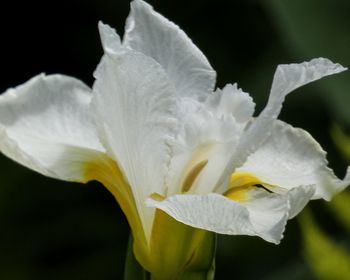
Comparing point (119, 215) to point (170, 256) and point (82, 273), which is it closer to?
point (82, 273)

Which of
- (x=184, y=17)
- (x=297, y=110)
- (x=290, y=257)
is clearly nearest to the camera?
(x=290, y=257)

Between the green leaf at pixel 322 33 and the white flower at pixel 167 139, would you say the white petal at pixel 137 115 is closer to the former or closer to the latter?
the white flower at pixel 167 139

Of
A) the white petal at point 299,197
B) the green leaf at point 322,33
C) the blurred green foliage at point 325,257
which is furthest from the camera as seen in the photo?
the green leaf at point 322,33

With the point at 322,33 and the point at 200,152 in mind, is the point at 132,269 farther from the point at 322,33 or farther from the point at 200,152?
the point at 322,33

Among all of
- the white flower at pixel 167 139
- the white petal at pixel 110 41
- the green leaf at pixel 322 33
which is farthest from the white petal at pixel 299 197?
the green leaf at pixel 322 33

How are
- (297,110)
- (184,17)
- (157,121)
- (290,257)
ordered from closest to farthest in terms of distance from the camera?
(157,121) → (290,257) → (297,110) → (184,17)

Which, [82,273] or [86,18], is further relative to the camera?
[86,18]

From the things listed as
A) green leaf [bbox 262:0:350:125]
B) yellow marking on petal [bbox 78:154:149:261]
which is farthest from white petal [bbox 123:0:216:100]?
green leaf [bbox 262:0:350:125]

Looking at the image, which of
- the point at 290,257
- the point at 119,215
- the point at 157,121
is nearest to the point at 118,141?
the point at 157,121
